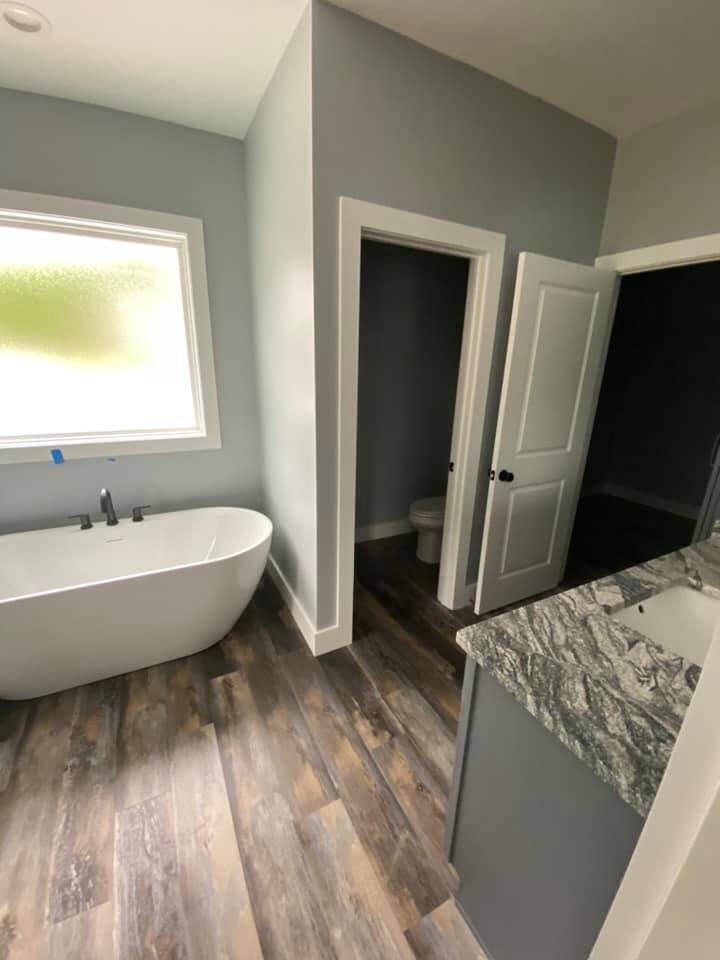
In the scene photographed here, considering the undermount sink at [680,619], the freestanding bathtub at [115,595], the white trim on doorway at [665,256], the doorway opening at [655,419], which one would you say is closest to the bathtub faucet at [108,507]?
the freestanding bathtub at [115,595]

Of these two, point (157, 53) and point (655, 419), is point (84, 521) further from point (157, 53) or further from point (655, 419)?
point (655, 419)

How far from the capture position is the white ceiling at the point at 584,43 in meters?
1.30

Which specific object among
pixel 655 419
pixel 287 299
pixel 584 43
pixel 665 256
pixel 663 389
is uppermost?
pixel 584 43

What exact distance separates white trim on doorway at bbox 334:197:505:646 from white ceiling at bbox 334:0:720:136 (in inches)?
22.7

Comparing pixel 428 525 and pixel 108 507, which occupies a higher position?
pixel 108 507

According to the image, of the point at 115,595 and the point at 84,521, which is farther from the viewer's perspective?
the point at 84,521

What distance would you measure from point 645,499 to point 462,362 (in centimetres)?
370

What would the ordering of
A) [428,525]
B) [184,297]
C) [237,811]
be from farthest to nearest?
[428,525]
[184,297]
[237,811]

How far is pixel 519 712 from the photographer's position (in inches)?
31.4

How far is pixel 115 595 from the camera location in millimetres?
1605

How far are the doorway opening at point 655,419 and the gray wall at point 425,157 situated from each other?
8.10ft

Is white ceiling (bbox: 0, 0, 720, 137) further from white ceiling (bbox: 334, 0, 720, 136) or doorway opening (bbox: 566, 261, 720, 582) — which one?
doorway opening (bbox: 566, 261, 720, 582)

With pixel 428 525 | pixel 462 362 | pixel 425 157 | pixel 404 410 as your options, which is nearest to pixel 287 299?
pixel 425 157

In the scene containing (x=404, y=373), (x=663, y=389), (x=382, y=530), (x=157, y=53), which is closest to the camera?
(x=157, y=53)
